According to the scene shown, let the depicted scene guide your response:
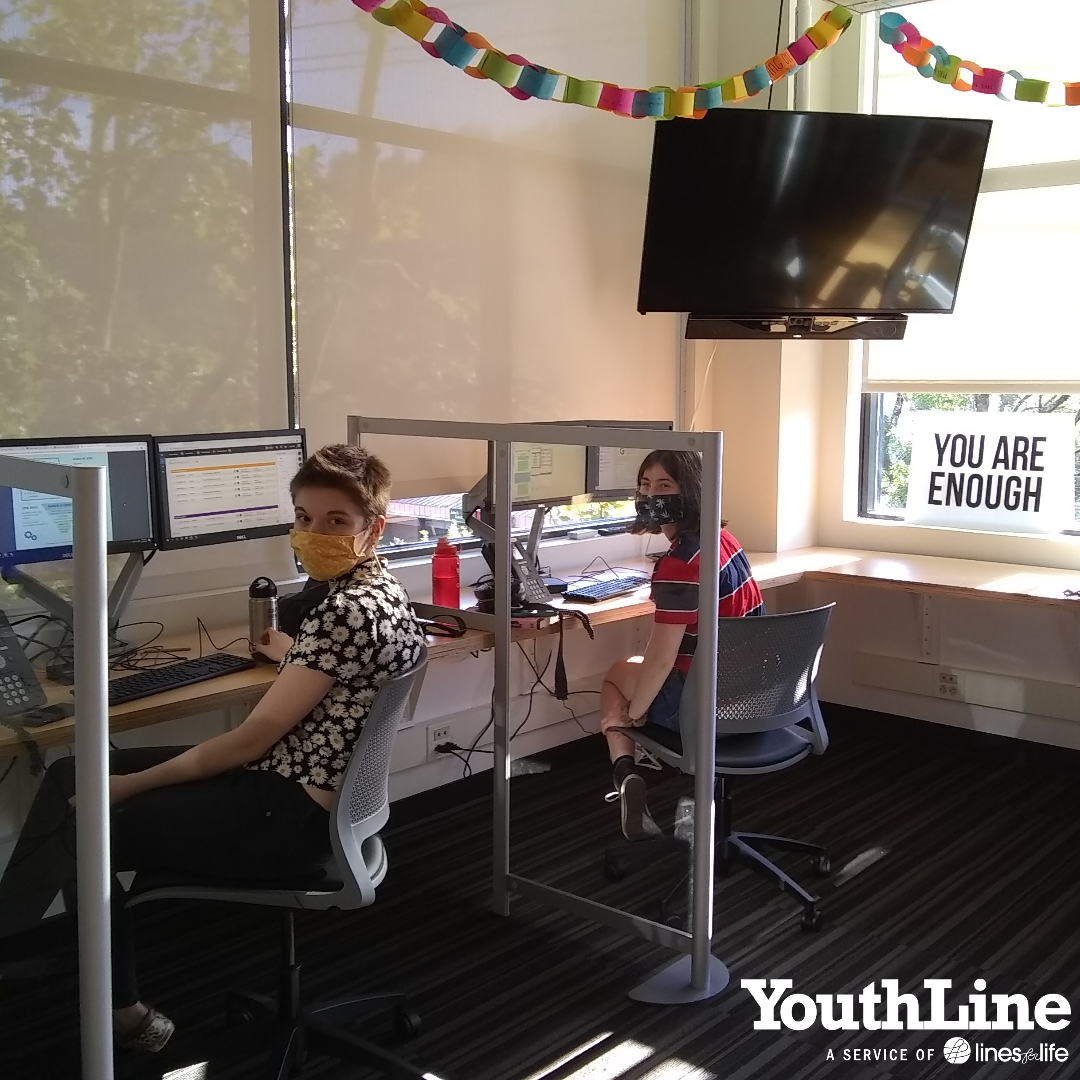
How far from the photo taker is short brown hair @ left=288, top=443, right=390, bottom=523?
2287mm

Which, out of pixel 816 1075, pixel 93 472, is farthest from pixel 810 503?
pixel 93 472

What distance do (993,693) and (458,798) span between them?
6.73 feet

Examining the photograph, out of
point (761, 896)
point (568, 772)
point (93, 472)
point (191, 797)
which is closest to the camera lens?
point (93, 472)

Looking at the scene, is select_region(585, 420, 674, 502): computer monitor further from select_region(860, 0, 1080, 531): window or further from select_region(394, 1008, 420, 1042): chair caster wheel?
select_region(860, 0, 1080, 531): window

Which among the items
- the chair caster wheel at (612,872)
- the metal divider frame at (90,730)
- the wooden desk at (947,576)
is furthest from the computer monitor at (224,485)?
the wooden desk at (947,576)

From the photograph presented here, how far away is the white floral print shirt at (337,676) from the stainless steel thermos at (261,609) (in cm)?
79

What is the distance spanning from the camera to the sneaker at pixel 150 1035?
2348 millimetres

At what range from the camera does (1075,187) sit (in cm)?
409

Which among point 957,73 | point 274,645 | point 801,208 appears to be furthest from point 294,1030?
point 957,73

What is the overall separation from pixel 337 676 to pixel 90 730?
607 mm

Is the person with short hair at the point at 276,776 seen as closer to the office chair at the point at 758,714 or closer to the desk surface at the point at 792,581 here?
the desk surface at the point at 792,581

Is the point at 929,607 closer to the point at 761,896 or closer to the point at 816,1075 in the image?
the point at 761,896

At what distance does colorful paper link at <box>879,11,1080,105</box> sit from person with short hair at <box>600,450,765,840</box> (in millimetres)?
1856

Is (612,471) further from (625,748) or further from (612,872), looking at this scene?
(612,872)
